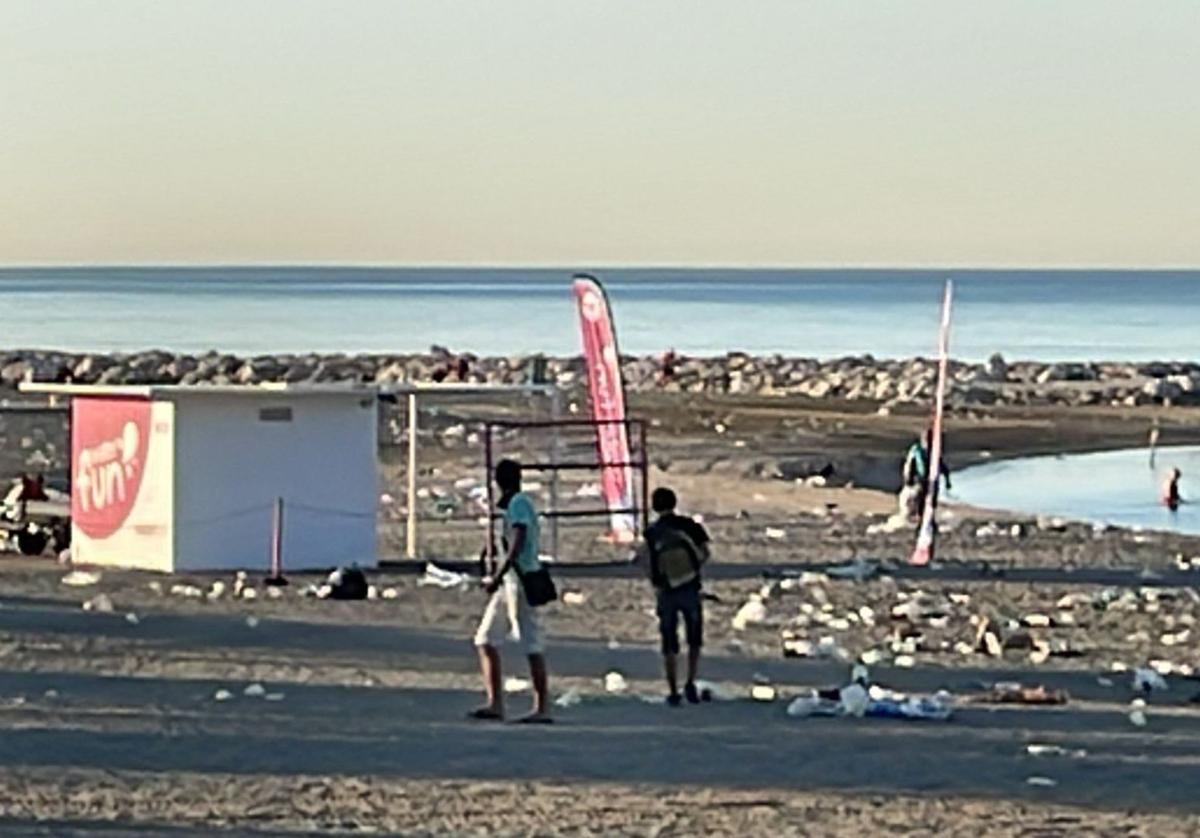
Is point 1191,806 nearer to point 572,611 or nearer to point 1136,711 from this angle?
point 1136,711

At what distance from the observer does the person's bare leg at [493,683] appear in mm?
19281

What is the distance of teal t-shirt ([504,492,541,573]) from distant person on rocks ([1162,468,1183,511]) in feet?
89.0

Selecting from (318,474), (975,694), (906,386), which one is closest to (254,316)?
(906,386)

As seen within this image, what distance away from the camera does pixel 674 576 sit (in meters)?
20.4

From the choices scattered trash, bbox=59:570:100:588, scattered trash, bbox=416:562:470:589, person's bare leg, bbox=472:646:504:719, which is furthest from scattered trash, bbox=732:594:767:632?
person's bare leg, bbox=472:646:504:719

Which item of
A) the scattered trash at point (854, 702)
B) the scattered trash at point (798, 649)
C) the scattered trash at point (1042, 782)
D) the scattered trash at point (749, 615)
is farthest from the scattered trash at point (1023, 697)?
the scattered trash at point (749, 615)

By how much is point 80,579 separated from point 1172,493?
20507mm

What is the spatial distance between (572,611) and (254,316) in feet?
455

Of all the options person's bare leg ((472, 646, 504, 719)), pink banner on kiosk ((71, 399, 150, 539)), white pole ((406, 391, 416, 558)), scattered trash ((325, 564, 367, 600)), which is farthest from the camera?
white pole ((406, 391, 416, 558))

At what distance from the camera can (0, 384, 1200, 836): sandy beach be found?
1634cm

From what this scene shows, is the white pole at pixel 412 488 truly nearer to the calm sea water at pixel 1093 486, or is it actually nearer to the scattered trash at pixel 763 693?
the scattered trash at pixel 763 693

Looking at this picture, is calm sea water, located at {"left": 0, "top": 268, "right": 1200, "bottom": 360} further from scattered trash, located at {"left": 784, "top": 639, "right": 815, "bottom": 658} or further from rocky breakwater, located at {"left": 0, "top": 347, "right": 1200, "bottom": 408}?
scattered trash, located at {"left": 784, "top": 639, "right": 815, "bottom": 658}

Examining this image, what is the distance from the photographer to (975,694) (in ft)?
70.2

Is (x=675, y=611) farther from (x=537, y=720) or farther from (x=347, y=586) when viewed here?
(x=347, y=586)
